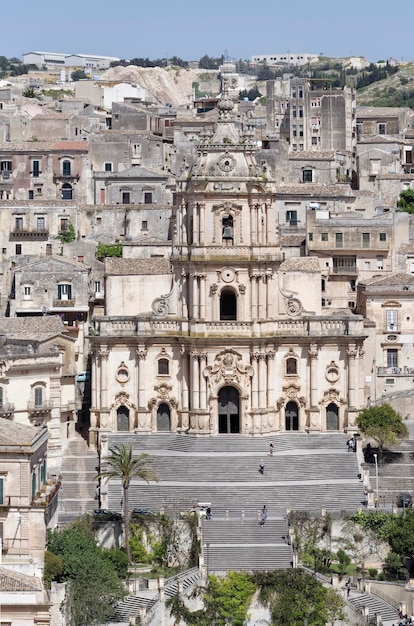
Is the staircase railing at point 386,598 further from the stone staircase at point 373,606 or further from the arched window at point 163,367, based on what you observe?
the arched window at point 163,367

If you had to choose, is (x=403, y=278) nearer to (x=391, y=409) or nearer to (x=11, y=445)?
(x=391, y=409)

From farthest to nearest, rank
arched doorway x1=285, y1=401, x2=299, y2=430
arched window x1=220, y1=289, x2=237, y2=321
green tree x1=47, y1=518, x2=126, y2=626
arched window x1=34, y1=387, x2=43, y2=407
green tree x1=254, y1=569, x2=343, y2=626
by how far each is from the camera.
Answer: arched doorway x1=285, y1=401, x2=299, y2=430
arched window x1=220, y1=289, x2=237, y2=321
arched window x1=34, y1=387, x2=43, y2=407
green tree x1=254, y1=569, x2=343, y2=626
green tree x1=47, y1=518, x2=126, y2=626

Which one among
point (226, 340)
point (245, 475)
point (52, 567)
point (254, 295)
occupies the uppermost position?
point (254, 295)

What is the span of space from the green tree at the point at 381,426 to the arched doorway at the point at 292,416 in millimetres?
2895

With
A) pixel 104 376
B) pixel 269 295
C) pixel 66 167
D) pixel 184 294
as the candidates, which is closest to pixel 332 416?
pixel 269 295

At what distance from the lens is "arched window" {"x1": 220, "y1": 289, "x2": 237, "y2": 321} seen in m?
100

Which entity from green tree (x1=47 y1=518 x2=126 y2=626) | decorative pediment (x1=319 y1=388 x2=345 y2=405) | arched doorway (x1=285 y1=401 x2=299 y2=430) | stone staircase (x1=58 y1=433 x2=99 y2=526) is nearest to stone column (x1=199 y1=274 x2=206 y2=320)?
arched doorway (x1=285 y1=401 x2=299 y2=430)

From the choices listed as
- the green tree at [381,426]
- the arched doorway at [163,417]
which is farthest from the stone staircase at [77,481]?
the green tree at [381,426]

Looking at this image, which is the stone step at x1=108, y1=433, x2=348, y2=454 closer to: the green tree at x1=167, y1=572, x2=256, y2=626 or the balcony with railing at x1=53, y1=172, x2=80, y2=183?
the green tree at x1=167, y1=572, x2=256, y2=626

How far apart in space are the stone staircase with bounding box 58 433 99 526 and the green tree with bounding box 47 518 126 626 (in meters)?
5.56

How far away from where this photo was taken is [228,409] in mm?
100062

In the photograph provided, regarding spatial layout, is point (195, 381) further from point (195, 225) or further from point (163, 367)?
point (195, 225)

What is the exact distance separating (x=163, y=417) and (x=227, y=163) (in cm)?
1133

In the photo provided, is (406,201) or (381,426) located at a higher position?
(406,201)
